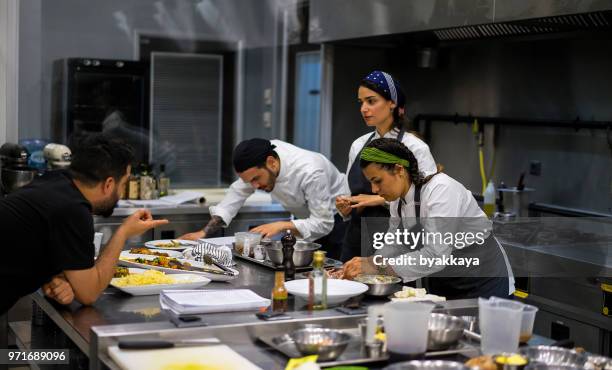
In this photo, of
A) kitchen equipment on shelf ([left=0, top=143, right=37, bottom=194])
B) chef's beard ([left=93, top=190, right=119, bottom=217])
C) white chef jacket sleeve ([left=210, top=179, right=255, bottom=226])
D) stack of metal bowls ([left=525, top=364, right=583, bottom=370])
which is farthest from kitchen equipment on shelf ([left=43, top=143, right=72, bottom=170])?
stack of metal bowls ([left=525, top=364, right=583, bottom=370])

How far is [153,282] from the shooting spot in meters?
3.25

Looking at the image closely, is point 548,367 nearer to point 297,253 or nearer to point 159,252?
point 297,253

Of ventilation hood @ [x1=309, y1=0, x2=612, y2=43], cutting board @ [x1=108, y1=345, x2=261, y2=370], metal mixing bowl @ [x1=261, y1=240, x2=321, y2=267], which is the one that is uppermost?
ventilation hood @ [x1=309, y1=0, x2=612, y2=43]

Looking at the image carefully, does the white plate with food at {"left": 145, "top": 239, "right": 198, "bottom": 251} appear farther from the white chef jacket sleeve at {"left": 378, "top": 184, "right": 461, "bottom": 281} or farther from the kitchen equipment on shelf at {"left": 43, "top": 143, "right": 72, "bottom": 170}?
the kitchen equipment on shelf at {"left": 43, "top": 143, "right": 72, "bottom": 170}

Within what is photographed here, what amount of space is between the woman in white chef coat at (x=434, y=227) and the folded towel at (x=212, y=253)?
613 mm

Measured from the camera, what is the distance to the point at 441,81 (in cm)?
587

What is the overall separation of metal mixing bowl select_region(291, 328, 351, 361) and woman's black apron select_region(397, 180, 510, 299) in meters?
1.14

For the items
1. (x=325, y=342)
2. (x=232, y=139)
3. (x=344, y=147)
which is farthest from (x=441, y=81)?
(x=325, y=342)

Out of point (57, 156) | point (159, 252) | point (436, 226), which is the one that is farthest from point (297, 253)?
point (57, 156)

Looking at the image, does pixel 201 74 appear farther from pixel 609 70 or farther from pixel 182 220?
pixel 609 70

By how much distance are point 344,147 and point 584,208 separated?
1917 mm

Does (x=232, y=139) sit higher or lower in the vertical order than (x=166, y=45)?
lower

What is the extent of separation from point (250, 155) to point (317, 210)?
1.60 feet

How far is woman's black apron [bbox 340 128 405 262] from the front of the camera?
430 cm
